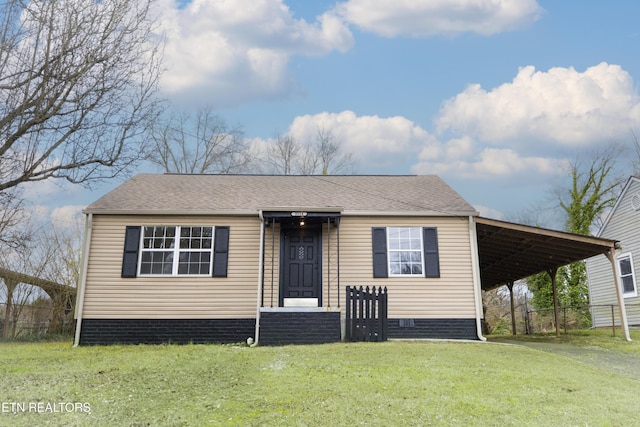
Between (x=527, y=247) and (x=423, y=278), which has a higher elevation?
(x=527, y=247)

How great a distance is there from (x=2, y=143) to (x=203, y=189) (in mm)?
4835

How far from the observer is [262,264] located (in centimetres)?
1088

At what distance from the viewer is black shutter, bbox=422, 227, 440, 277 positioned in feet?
37.0

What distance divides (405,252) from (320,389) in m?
6.47

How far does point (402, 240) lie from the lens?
37.9ft

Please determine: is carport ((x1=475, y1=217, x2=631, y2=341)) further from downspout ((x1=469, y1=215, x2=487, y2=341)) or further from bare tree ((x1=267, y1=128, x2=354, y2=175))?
bare tree ((x1=267, y1=128, x2=354, y2=175))

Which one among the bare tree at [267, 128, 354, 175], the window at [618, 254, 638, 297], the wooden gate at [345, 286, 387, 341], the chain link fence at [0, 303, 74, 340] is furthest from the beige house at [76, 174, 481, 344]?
the bare tree at [267, 128, 354, 175]

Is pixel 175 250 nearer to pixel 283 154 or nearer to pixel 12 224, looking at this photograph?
pixel 12 224

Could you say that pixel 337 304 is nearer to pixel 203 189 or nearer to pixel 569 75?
pixel 203 189

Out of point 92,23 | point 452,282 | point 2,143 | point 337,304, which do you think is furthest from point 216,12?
point 452,282

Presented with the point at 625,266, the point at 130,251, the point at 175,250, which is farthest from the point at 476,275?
the point at 625,266

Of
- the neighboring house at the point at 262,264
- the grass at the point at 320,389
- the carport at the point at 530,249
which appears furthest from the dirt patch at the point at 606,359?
the neighboring house at the point at 262,264

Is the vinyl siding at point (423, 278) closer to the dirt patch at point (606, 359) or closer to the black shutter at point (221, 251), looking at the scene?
the dirt patch at point (606, 359)

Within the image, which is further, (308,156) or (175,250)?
(308,156)
